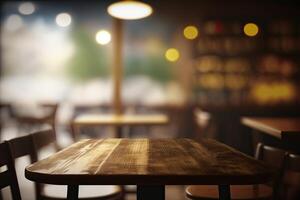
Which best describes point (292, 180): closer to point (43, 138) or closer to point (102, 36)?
point (43, 138)

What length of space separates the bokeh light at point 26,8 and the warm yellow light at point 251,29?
14.8 ft

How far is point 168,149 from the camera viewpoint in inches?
73.4

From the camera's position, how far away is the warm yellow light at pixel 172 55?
8.34 metres

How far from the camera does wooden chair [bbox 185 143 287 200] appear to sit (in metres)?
1.88

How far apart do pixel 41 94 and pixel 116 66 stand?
10.7ft

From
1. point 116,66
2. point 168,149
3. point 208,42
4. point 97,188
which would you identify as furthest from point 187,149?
point 208,42

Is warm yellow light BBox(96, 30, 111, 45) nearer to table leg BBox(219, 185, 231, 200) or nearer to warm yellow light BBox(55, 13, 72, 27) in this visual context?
warm yellow light BBox(55, 13, 72, 27)

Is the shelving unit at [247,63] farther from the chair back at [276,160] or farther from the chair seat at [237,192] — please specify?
the chair back at [276,160]

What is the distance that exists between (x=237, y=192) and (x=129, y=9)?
2427 millimetres

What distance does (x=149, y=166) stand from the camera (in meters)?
1.44

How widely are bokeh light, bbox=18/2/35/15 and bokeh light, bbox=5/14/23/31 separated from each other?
0.15 m

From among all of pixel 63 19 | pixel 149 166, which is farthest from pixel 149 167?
pixel 63 19

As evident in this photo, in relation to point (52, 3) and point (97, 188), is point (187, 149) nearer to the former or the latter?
point (97, 188)

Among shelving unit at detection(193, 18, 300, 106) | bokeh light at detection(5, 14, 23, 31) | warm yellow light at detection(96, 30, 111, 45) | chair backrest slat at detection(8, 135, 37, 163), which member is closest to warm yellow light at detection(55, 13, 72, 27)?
bokeh light at detection(5, 14, 23, 31)
